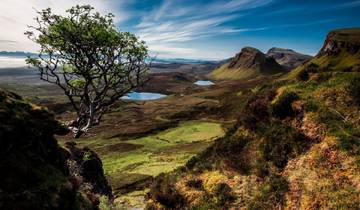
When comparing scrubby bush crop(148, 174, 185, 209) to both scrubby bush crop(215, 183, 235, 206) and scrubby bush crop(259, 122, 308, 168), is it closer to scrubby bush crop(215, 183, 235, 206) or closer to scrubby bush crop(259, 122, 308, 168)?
scrubby bush crop(215, 183, 235, 206)

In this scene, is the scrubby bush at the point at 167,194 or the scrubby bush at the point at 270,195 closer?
the scrubby bush at the point at 270,195

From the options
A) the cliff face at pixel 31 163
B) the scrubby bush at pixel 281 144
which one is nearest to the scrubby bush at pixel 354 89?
the scrubby bush at pixel 281 144

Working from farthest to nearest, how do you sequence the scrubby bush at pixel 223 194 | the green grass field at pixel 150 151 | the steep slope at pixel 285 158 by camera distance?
the green grass field at pixel 150 151 < the scrubby bush at pixel 223 194 < the steep slope at pixel 285 158

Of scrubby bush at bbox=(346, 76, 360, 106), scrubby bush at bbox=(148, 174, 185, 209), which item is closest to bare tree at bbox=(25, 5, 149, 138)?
scrubby bush at bbox=(148, 174, 185, 209)

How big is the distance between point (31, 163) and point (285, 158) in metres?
15.1

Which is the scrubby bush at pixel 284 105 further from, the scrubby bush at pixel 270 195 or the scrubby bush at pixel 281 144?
the scrubby bush at pixel 270 195

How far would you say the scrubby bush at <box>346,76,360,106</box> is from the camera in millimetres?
20906

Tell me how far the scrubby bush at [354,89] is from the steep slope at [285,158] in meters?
0.06

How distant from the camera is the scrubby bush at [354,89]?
20.9 m

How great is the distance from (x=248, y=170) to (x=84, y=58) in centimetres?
2372

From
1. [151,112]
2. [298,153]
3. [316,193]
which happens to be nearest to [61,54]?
[298,153]

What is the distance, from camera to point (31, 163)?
14.9 metres

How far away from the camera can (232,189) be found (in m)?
20.6

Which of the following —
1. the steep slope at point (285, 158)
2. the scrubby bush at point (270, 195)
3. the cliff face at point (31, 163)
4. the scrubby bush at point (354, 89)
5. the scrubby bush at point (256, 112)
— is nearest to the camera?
the cliff face at point (31, 163)
